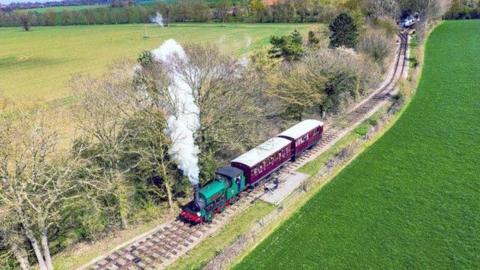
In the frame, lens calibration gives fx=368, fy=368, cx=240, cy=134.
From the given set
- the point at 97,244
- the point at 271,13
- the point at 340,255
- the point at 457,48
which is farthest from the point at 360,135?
the point at 271,13

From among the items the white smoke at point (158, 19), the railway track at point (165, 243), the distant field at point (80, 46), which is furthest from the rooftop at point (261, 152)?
the white smoke at point (158, 19)

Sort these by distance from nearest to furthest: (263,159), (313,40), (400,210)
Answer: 1. (400,210)
2. (263,159)
3. (313,40)

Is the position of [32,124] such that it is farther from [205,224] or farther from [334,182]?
[334,182]

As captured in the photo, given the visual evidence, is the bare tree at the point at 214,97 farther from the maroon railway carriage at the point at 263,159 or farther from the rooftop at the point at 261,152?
the maroon railway carriage at the point at 263,159

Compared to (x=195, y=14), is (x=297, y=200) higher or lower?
lower

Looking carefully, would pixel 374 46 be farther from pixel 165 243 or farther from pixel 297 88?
pixel 165 243

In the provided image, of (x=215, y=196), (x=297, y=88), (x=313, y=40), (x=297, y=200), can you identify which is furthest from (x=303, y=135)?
(x=313, y=40)

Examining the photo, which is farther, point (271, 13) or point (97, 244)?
point (271, 13)
